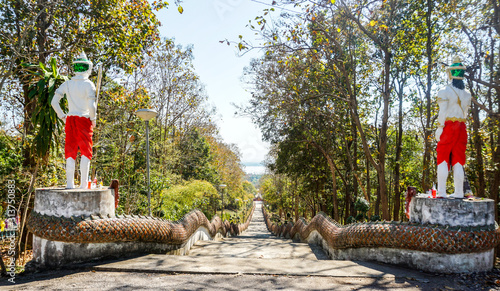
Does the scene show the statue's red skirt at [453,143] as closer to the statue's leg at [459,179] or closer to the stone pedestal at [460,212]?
the statue's leg at [459,179]

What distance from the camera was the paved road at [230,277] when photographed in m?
3.75

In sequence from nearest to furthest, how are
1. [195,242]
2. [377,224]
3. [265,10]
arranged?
[377,224], [265,10], [195,242]

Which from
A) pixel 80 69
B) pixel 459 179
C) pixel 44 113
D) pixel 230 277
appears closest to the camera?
pixel 230 277

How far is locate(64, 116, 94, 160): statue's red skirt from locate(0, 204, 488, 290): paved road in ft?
5.99

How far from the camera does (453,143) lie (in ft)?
16.3

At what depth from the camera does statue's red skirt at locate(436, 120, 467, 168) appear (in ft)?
16.2

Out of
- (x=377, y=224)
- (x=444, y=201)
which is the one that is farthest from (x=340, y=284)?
(x=444, y=201)

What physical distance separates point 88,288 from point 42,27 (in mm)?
8067

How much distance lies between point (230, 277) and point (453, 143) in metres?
4.18

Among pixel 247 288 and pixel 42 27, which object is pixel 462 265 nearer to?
pixel 247 288

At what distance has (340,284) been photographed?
391cm

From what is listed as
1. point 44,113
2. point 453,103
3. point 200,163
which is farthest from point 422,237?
point 200,163

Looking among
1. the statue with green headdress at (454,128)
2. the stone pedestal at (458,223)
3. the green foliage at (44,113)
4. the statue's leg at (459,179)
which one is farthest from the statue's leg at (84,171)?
the statue's leg at (459,179)

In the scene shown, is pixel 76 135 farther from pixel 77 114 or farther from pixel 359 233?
pixel 359 233
